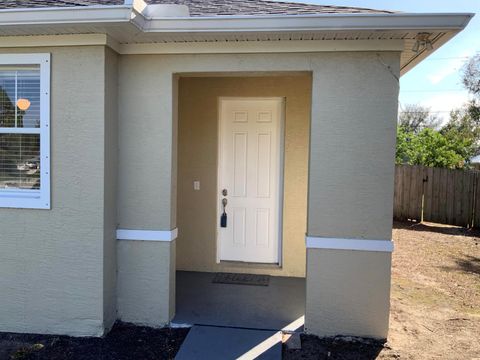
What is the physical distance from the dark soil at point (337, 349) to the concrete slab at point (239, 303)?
1.37 ft

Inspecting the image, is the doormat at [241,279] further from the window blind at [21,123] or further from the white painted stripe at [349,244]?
the window blind at [21,123]

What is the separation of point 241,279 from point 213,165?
166 centimetres

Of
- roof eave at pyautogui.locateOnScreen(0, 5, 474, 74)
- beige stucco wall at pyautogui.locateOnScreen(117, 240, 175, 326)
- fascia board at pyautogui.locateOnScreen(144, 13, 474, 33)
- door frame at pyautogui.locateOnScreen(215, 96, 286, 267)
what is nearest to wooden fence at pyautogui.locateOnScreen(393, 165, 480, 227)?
door frame at pyautogui.locateOnScreen(215, 96, 286, 267)

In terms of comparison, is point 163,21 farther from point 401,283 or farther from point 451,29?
point 401,283

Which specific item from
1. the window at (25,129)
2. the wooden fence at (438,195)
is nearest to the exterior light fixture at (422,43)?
the window at (25,129)

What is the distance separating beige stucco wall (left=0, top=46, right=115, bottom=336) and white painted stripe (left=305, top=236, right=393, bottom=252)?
2084 millimetres

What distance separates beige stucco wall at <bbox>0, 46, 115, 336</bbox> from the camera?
403 centimetres

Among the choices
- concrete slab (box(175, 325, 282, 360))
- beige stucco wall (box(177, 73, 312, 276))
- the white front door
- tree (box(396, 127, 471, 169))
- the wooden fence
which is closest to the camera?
concrete slab (box(175, 325, 282, 360))

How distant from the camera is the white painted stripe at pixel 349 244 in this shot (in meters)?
4.07

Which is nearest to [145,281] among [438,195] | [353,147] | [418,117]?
[353,147]

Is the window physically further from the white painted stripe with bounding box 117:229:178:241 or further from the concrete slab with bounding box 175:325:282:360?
the concrete slab with bounding box 175:325:282:360

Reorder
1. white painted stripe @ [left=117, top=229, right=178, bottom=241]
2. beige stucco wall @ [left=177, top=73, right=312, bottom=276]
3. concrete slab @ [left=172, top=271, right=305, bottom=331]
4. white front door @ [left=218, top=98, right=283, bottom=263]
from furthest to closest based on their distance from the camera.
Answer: white front door @ [left=218, top=98, right=283, bottom=263] → beige stucco wall @ [left=177, top=73, right=312, bottom=276] → concrete slab @ [left=172, top=271, right=305, bottom=331] → white painted stripe @ [left=117, top=229, right=178, bottom=241]

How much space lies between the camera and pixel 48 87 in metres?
4.04

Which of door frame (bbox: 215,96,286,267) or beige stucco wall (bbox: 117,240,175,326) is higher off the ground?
door frame (bbox: 215,96,286,267)
